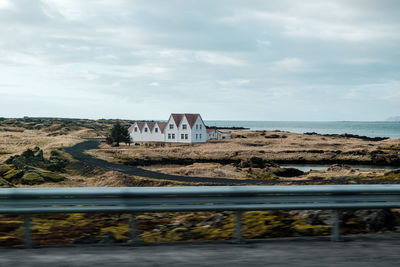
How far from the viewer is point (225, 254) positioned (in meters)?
5.14

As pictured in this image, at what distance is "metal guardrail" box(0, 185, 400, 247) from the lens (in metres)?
5.60

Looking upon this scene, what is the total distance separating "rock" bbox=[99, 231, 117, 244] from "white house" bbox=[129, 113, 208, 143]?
7242 centimetres

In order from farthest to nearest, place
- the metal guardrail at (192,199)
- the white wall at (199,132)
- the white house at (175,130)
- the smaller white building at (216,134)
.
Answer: the smaller white building at (216,134) < the white wall at (199,132) < the white house at (175,130) < the metal guardrail at (192,199)

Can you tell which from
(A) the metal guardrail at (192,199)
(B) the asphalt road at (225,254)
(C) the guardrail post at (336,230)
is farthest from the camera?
(C) the guardrail post at (336,230)

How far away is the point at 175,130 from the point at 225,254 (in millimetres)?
75771

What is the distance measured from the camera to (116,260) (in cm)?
485

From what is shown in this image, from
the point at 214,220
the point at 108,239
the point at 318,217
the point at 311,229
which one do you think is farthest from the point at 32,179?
the point at 311,229

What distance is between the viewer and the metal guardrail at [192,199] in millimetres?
5598

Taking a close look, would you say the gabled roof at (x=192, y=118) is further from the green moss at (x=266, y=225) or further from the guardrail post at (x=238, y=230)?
the guardrail post at (x=238, y=230)

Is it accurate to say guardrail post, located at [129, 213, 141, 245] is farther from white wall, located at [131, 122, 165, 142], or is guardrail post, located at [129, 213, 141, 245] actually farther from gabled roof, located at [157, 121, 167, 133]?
gabled roof, located at [157, 121, 167, 133]

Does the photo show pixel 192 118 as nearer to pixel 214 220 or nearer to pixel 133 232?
pixel 214 220

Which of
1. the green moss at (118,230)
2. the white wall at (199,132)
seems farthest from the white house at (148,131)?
the green moss at (118,230)

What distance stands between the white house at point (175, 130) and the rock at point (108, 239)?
72420 millimetres

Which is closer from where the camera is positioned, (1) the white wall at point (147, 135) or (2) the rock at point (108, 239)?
(2) the rock at point (108, 239)
